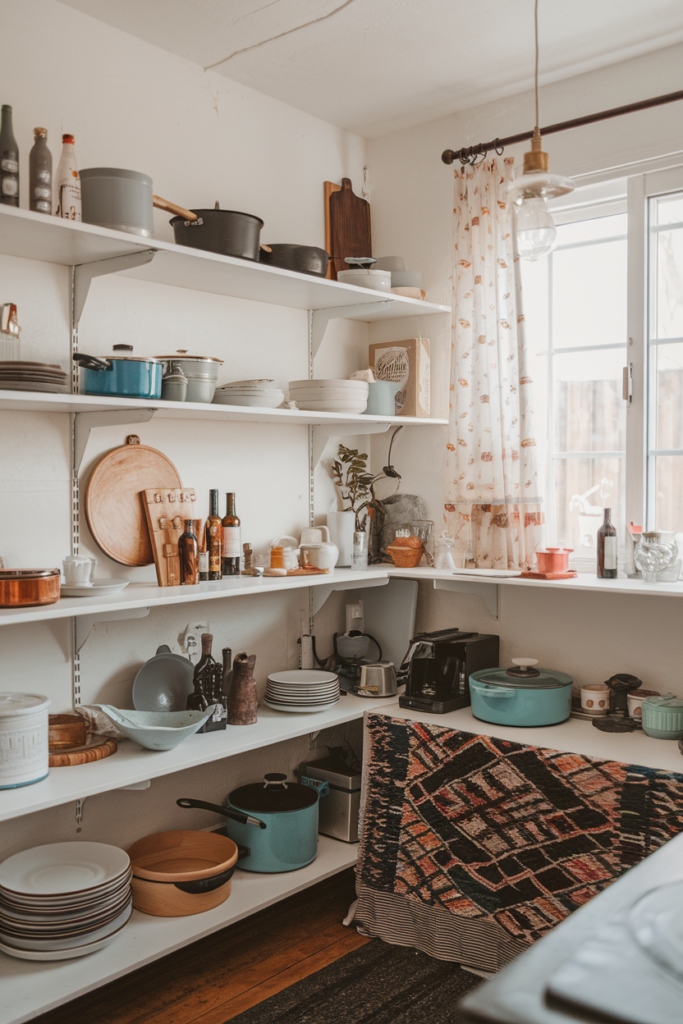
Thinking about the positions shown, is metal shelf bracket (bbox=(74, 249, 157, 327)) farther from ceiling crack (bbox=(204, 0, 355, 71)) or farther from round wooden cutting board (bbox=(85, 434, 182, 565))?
ceiling crack (bbox=(204, 0, 355, 71))

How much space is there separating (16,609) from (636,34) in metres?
2.42

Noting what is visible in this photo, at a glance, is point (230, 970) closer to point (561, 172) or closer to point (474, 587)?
point (474, 587)

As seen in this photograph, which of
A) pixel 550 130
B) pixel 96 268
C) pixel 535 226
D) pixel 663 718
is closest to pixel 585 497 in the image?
pixel 663 718

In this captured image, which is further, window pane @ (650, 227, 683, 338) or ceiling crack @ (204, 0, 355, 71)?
window pane @ (650, 227, 683, 338)

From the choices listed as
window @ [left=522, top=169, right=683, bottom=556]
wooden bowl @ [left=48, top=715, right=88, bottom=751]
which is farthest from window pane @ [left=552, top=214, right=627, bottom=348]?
wooden bowl @ [left=48, top=715, right=88, bottom=751]

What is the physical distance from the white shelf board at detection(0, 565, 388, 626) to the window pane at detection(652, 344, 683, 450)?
40.8 inches

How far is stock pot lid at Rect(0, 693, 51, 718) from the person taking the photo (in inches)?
79.1

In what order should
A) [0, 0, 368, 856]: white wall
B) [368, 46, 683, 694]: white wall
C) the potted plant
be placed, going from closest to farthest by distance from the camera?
[0, 0, 368, 856]: white wall → [368, 46, 683, 694]: white wall → the potted plant

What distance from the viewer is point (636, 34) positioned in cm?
253

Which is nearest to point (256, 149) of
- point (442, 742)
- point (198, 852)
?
point (442, 742)

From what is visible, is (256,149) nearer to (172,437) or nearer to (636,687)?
(172,437)

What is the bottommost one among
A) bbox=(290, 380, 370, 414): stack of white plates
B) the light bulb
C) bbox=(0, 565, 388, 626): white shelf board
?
bbox=(0, 565, 388, 626): white shelf board

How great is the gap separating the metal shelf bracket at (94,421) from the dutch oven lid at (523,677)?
130 cm

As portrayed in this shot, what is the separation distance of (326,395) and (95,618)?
1043 mm
